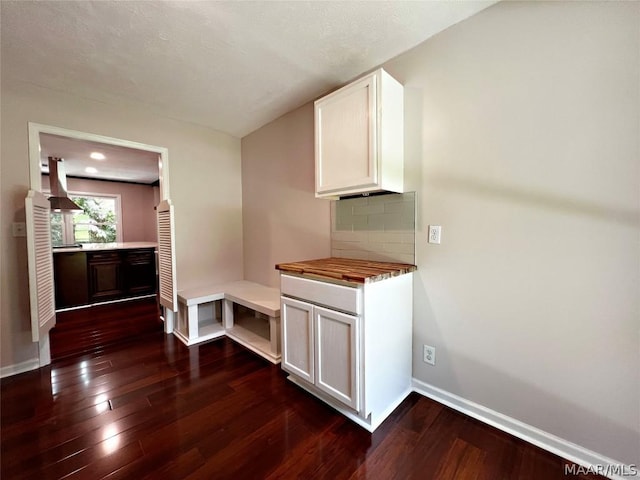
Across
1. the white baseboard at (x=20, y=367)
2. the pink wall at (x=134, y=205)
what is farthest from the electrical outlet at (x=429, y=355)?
the pink wall at (x=134, y=205)

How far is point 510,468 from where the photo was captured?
4.08 ft

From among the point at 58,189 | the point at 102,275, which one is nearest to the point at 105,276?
the point at 102,275

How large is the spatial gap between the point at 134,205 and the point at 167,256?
13.0 feet

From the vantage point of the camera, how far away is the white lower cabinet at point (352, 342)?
1450 mm

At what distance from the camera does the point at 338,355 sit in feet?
5.13

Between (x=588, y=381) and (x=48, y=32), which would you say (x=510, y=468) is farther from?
(x=48, y=32)

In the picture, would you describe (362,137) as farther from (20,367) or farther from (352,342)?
(20,367)

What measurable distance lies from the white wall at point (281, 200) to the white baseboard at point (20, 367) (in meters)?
2.00

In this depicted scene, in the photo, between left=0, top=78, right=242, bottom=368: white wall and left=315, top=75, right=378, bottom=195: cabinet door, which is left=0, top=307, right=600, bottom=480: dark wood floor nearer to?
left=0, top=78, right=242, bottom=368: white wall

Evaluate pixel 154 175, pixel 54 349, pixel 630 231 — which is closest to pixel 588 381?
pixel 630 231

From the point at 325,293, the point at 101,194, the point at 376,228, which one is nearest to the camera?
the point at 325,293

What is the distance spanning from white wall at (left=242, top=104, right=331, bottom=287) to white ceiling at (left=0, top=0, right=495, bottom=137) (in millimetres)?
465

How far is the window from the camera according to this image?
497 centimetres

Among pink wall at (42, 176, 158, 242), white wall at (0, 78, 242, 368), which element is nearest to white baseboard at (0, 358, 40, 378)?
white wall at (0, 78, 242, 368)
